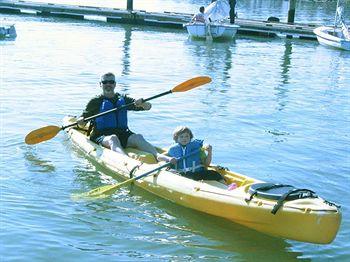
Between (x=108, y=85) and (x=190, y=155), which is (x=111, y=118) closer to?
(x=108, y=85)

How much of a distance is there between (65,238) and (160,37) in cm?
2432

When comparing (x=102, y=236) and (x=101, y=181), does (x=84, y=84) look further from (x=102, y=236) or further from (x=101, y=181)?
(x=102, y=236)

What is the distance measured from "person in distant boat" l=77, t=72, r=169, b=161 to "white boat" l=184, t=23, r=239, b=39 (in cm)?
2047

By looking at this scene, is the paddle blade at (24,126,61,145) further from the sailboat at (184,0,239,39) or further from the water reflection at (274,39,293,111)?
the sailboat at (184,0,239,39)

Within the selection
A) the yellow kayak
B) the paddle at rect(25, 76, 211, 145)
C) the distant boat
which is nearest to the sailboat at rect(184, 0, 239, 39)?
the distant boat

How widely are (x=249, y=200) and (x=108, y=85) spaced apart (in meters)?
3.68

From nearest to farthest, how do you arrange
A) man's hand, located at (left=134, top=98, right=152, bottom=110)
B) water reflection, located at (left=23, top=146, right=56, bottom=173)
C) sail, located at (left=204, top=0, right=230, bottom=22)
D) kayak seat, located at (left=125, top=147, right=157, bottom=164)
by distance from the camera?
1. kayak seat, located at (left=125, top=147, right=157, bottom=164)
2. water reflection, located at (left=23, top=146, right=56, bottom=173)
3. man's hand, located at (left=134, top=98, right=152, bottom=110)
4. sail, located at (left=204, top=0, right=230, bottom=22)

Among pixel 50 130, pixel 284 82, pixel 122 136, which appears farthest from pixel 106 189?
pixel 284 82

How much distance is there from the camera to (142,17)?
36.3 m

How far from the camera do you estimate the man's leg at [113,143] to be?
9711mm

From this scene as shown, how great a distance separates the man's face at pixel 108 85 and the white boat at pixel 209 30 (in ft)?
67.1

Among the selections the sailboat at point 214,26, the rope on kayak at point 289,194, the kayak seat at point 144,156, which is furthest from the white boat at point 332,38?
the rope on kayak at point 289,194

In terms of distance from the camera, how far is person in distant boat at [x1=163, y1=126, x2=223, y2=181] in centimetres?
Result: 851

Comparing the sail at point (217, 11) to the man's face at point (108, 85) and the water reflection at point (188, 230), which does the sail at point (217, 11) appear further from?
the water reflection at point (188, 230)
